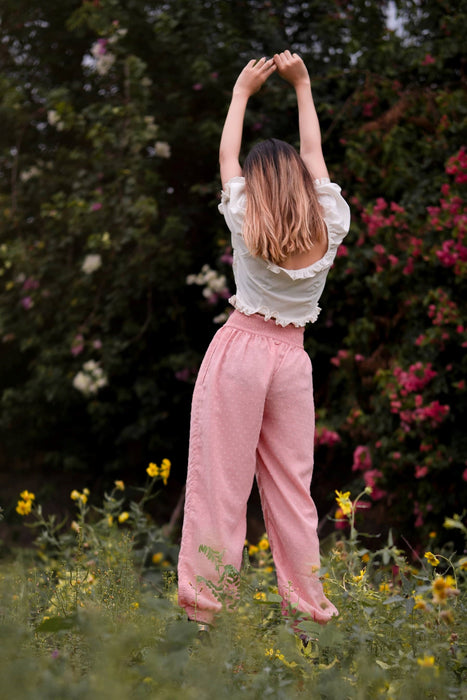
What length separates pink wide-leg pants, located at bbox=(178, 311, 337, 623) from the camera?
1.95 metres

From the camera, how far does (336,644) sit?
157 cm

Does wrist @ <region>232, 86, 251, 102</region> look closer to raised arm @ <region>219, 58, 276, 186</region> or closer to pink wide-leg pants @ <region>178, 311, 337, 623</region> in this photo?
raised arm @ <region>219, 58, 276, 186</region>

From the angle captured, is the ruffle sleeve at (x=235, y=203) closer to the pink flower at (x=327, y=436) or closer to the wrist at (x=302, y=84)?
the wrist at (x=302, y=84)

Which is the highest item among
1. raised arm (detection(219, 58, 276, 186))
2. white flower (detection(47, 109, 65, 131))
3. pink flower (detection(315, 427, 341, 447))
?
raised arm (detection(219, 58, 276, 186))

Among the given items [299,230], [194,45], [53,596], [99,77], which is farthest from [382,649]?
[99,77]

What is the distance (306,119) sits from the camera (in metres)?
2.16

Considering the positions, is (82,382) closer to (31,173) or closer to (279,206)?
(31,173)

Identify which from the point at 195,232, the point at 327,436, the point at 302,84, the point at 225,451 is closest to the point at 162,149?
the point at 195,232

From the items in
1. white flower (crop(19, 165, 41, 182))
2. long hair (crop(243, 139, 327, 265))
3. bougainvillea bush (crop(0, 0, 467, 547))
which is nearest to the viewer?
long hair (crop(243, 139, 327, 265))

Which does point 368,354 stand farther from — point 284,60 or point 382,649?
point 382,649

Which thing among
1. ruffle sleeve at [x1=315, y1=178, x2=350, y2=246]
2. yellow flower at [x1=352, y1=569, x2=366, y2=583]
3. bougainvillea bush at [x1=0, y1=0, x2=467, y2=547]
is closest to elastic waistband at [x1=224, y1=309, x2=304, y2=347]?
ruffle sleeve at [x1=315, y1=178, x2=350, y2=246]

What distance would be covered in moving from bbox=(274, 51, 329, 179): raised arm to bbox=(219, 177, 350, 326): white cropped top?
9cm

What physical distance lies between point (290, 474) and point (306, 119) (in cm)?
100

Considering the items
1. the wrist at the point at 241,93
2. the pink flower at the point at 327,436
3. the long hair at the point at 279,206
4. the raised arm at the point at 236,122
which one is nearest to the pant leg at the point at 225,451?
the long hair at the point at 279,206
